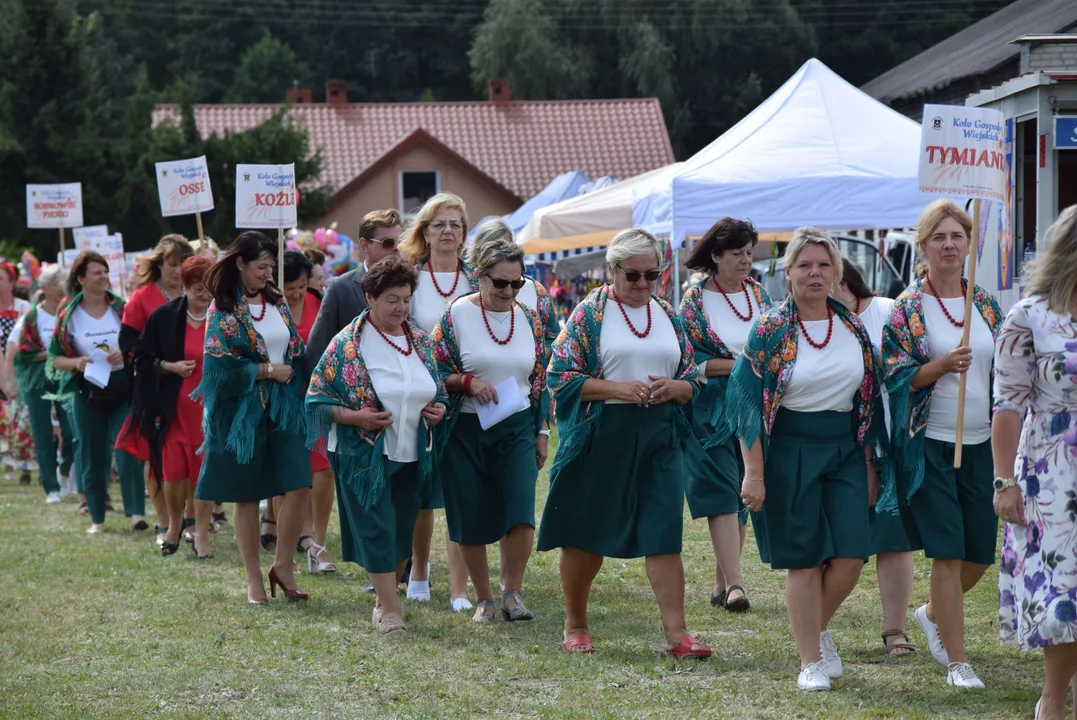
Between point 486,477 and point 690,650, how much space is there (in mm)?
1460

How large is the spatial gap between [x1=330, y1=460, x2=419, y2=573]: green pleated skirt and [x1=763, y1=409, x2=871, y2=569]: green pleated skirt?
2.00 m

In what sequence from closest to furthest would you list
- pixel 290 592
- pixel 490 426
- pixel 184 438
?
pixel 490 426, pixel 290 592, pixel 184 438

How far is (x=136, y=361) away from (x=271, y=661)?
373cm

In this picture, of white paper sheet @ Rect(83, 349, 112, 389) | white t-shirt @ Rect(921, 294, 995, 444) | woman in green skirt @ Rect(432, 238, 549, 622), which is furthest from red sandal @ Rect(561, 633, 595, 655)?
white paper sheet @ Rect(83, 349, 112, 389)

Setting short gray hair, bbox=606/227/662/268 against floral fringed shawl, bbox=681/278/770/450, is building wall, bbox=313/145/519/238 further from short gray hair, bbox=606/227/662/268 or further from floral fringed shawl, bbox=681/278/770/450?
short gray hair, bbox=606/227/662/268

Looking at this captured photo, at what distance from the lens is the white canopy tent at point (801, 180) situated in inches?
535

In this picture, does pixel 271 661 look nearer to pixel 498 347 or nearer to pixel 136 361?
pixel 498 347

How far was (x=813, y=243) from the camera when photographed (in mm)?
5840

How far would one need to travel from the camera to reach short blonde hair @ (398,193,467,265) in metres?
7.79

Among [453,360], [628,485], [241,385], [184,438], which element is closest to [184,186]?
[184,438]

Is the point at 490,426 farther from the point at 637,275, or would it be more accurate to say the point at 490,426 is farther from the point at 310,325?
the point at 310,325

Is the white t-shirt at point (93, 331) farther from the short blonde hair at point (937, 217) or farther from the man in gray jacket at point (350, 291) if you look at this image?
the short blonde hair at point (937, 217)

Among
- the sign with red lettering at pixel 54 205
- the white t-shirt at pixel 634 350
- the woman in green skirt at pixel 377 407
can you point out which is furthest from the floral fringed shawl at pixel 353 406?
the sign with red lettering at pixel 54 205

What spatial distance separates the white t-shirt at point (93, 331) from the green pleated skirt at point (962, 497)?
6.88 m
